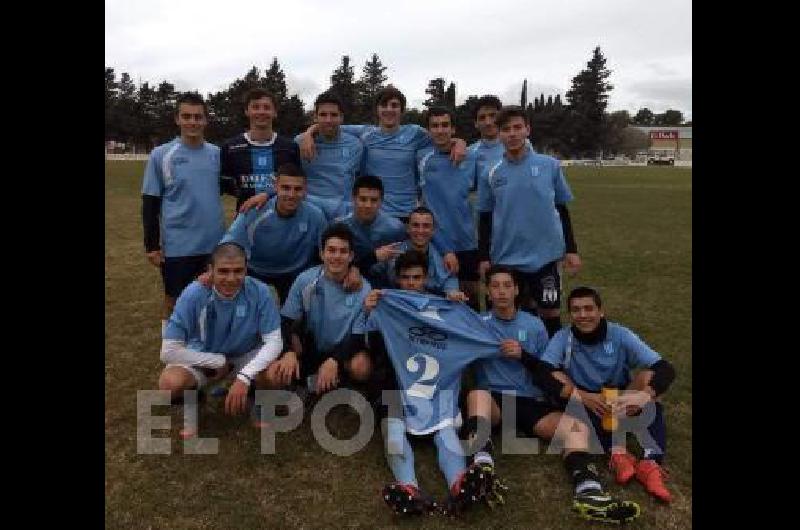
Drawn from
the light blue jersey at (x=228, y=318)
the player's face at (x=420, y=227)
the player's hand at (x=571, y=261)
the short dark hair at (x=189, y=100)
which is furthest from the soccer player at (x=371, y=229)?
the short dark hair at (x=189, y=100)

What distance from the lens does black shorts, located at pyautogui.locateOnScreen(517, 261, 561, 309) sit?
491 cm

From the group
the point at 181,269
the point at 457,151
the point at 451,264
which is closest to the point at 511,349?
the point at 451,264

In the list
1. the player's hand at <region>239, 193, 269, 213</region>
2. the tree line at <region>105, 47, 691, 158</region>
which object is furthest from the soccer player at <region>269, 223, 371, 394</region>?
the tree line at <region>105, 47, 691, 158</region>

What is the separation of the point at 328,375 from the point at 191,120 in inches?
95.5

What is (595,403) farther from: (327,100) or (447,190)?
(327,100)

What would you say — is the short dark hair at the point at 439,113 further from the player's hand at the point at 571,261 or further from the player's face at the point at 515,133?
the player's hand at the point at 571,261

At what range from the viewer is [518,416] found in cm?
421

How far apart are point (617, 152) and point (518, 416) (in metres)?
86.1

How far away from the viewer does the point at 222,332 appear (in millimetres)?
4430

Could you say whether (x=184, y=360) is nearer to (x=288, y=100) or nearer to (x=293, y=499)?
(x=293, y=499)

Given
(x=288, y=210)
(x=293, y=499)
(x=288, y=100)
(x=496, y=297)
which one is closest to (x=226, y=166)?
(x=288, y=210)

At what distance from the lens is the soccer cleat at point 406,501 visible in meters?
3.30

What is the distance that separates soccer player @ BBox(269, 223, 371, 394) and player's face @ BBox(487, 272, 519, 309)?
98 centimetres

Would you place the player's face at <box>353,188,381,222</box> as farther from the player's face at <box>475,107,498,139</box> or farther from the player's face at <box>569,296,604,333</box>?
the player's face at <box>569,296,604,333</box>
